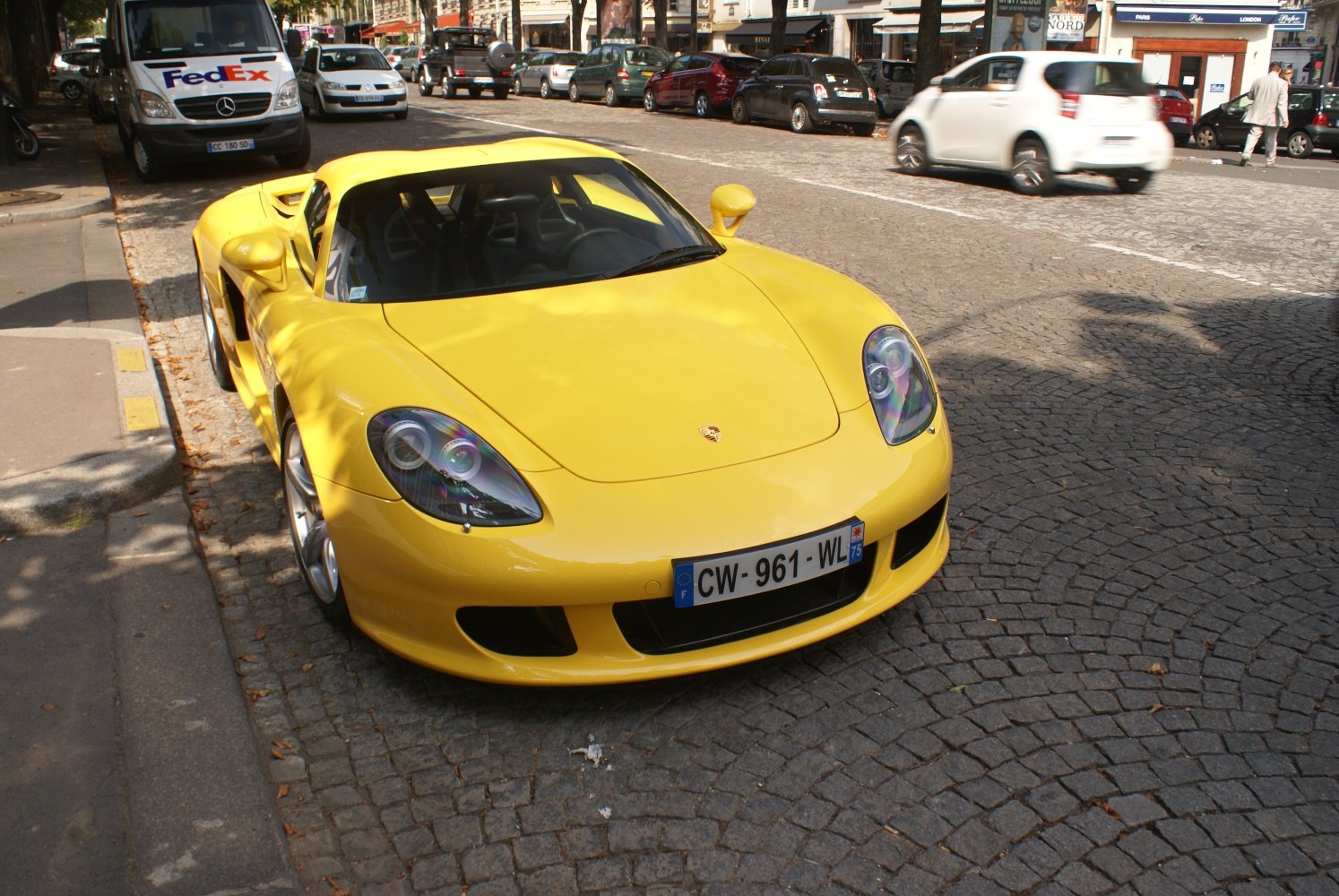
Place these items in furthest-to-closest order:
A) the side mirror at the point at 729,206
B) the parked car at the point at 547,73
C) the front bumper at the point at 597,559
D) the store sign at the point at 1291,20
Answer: the store sign at the point at 1291,20 < the parked car at the point at 547,73 < the side mirror at the point at 729,206 < the front bumper at the point at 597,559

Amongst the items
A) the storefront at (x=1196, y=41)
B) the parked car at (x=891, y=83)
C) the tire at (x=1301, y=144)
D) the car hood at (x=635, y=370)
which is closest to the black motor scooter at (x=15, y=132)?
the car hood at (x=635, y=370)

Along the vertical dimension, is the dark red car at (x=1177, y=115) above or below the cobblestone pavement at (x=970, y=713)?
above

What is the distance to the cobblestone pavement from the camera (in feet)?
8.10

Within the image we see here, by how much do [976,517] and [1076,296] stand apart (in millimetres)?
3829

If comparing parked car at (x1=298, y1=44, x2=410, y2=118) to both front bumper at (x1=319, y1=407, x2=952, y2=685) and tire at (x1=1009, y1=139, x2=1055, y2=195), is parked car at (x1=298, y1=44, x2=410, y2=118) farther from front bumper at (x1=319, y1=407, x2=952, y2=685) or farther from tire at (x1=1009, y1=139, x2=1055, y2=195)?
front bumper at (x1=319, y1=407, x2=952, y2=685)

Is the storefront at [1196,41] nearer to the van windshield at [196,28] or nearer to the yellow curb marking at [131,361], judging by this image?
the van windshield at [196,28]

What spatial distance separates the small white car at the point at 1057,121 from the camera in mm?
12289

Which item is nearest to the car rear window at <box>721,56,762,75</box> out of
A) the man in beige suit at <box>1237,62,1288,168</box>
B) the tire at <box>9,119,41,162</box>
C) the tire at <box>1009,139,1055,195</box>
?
the man in beige suit at <box>1237,62,1288,168</box>

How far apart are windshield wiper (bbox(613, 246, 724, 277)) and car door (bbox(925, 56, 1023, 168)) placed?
9.76 meters

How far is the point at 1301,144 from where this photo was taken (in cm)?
2352

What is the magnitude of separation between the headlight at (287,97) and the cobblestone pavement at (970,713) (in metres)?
9.05

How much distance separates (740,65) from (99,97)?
13056 millimetres

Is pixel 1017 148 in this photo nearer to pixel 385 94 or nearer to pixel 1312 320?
pixel 1312 320

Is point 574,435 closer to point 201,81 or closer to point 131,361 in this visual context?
point 131,361
